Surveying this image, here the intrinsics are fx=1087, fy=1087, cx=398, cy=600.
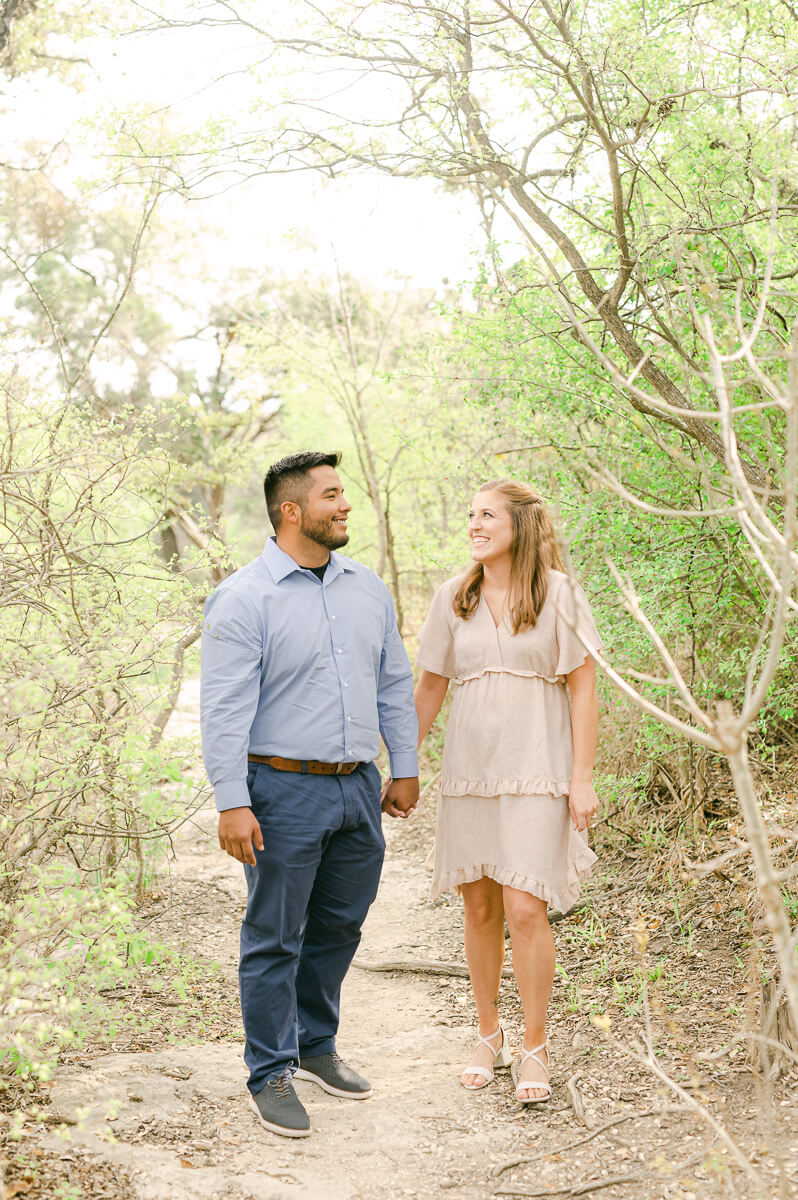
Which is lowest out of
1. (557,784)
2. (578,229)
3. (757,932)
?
(757,932)

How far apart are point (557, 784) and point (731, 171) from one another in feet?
9.20

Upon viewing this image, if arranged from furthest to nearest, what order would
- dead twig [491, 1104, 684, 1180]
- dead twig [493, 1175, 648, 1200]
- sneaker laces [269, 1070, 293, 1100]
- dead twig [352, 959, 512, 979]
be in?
dead twig [352, 959, 512, 979] → sneaker laces [269, 1070, 293, 1100] → dead twig [491, 1104, 684, 1180] → dead twig [493, 1175, 648, 1200]

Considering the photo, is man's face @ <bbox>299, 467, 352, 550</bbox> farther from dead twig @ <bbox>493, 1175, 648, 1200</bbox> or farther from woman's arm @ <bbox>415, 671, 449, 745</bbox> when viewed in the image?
dead twig @ <bbox>493, 1175, 648, 1200</bbox>

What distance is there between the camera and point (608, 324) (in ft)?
14.0

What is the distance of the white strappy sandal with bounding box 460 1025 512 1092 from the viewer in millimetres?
3520

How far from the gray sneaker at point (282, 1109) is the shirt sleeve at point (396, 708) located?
1.02m

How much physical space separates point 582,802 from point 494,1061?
100cm

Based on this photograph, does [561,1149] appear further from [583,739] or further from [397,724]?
[397,724]

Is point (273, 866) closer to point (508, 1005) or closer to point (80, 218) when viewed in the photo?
point (508, 1005)

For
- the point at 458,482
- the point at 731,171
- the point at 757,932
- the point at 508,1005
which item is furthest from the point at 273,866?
the point at 458,482

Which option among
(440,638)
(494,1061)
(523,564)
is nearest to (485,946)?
(494,1061)

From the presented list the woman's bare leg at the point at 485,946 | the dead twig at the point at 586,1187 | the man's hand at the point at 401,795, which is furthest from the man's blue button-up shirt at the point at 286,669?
the dead twig at the point at 586,1187

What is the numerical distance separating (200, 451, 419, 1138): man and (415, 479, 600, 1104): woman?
0.80ft

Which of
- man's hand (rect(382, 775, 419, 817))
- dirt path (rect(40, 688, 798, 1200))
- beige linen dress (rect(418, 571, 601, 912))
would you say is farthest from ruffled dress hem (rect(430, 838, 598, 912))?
dirt path (rect(40, 688, 798, 1200))
